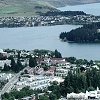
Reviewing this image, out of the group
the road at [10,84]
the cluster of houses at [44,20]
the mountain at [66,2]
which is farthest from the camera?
the mountain at [66,2]

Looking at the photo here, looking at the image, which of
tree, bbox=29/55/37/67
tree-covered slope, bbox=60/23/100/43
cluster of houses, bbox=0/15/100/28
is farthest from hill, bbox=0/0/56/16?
tree, bbox=29/55/37/67

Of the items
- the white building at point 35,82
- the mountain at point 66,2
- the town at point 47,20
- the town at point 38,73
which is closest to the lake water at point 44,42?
the town at point 47,20

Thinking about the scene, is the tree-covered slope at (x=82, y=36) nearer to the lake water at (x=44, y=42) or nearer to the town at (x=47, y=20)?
the lake water at (x=44, y=42)

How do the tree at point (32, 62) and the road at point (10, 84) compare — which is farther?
the tree at point (32, 62)

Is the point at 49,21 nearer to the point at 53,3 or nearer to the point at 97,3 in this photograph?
the point at 53,3

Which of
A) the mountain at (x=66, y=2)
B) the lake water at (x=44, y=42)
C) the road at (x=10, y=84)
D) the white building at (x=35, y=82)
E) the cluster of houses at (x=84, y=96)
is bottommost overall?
the lake water at (x=44, y=42)

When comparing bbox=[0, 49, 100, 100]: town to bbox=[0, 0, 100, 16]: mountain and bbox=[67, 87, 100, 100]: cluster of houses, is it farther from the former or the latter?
bbox=[0, 0, 100, 16]: mountain
